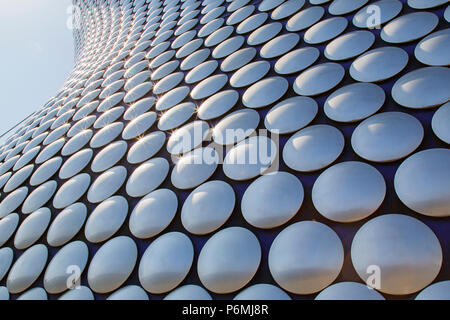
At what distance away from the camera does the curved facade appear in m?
2.27

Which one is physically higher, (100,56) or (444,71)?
(100,56)

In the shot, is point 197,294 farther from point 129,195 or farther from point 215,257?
point 129,195

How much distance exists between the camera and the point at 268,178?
9.93 feet

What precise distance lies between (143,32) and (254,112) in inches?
296

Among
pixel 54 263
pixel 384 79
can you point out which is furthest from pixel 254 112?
pixel 54 263

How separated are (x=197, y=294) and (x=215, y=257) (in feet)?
1.10

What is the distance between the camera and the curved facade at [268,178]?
2.27 metres

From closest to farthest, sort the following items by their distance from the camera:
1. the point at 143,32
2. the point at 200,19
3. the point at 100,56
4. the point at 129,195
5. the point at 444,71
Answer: the point at 444,71 < the point at 129,195 < the point at 200,19 < the point at 143,32 < the point at 100,56

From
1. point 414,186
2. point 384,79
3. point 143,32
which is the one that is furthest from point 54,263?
point 143,32

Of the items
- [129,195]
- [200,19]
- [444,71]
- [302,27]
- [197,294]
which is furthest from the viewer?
[200,19]

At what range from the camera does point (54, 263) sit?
11.4ft

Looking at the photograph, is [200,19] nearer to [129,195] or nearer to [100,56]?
[100,56]

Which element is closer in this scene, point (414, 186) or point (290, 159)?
point (414, 186)

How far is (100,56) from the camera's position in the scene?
10625mm
